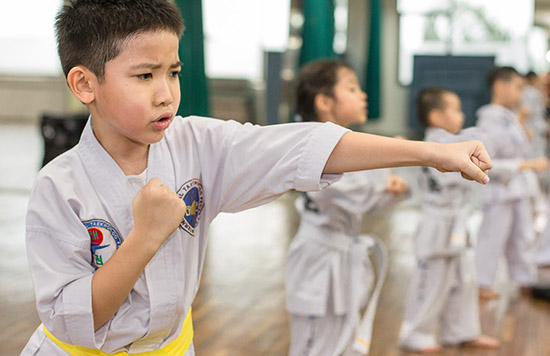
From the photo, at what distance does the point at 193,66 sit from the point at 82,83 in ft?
10.4

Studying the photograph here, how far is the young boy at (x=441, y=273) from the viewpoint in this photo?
296cm

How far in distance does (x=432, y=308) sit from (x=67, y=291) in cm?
223

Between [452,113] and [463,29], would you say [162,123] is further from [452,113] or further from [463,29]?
[463,29]

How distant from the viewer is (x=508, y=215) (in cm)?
407

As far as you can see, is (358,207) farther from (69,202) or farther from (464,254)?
(69,202)

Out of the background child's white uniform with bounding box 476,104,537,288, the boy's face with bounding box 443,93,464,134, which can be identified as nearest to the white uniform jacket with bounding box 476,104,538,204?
the background child's white uniform with bounding box 476,104,537,288

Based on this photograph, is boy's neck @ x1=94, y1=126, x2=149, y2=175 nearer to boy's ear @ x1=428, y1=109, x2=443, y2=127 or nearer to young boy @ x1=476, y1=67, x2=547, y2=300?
boy's ear @ x1=428, y1=109, x2=443, y2=127

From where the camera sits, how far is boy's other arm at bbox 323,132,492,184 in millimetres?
998

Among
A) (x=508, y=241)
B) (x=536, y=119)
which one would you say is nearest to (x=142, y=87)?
(x=508, y=241)

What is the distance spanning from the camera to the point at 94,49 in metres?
1.10

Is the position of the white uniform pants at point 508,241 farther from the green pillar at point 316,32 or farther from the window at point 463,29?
the window at point 463,29

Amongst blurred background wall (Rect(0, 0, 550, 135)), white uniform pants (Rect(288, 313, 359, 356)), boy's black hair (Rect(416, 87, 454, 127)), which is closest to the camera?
white uniform pants (Rect(288, 313, 359, 356))

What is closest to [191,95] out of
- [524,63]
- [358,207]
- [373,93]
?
[358,207]

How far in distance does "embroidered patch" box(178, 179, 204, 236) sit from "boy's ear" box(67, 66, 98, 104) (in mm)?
223
